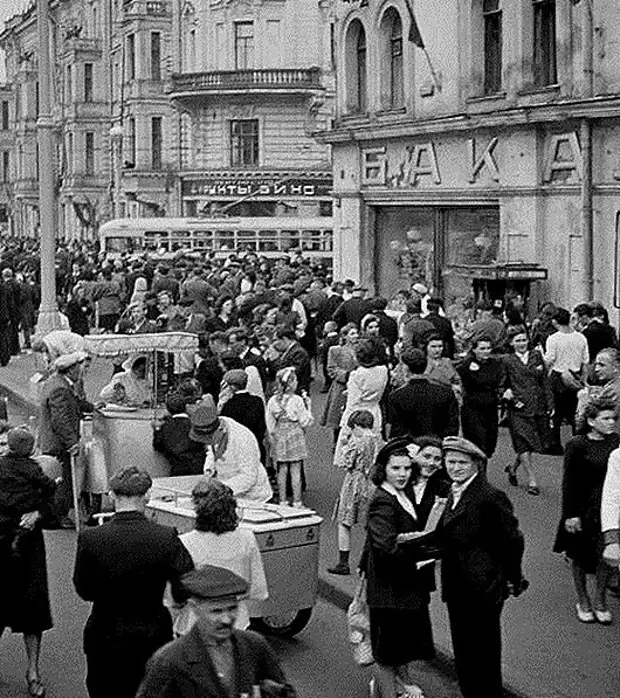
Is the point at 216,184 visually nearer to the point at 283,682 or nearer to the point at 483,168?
the point at 483,168

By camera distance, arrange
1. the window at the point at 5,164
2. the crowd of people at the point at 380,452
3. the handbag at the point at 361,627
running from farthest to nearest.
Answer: the window at the point at 5,164 < the handbag at the point at 361,627 < the crowd of people at the point at 380,452

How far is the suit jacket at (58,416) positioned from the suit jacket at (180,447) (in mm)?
767

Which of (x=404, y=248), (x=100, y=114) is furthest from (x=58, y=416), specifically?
(x=100, y=114)

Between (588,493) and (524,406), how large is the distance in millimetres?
4756

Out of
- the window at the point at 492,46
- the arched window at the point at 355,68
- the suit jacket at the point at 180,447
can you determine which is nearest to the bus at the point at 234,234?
the arched window at the point at 355,68

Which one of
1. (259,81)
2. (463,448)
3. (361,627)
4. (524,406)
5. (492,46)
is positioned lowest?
(361,627)

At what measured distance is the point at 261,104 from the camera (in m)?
63.1

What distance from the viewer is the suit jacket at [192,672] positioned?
5934 mm

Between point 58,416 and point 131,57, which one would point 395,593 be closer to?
point 58,416

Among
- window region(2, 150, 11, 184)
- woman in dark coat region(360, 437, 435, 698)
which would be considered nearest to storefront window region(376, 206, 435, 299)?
woman in dark coat region(360, 437, 435, 698)

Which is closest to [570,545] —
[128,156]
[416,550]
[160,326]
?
[416,550]

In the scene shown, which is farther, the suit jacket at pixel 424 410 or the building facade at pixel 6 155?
the building facade at pixel 6 155

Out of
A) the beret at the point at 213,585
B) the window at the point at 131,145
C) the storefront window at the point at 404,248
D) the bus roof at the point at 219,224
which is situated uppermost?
the window at the point at 131,145

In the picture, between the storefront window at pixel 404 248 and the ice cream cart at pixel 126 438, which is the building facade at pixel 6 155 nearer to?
the storefront window at pixel 404 248
